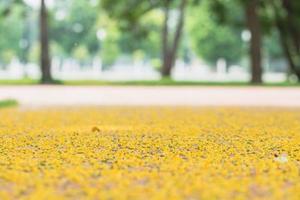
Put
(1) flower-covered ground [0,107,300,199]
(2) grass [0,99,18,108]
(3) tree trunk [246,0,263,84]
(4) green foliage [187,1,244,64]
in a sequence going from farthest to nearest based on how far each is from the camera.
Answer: (4) green foliage [187,1,244,64]
(3) tree trunk [246,0,263,84]
(2) grass [0,99,18,108]
(1) flower-covered ground [0,107,300,199]

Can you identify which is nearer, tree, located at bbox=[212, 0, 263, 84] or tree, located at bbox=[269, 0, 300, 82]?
tree, located at bbox=[212, 0, 263, 84]

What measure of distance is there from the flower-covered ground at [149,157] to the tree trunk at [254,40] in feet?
77.1

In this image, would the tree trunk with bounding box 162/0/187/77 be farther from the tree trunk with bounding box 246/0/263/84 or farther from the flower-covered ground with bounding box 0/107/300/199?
the flower-covered ground with bounding box 0/107/300/199

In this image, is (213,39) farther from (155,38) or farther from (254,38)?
(254,38)

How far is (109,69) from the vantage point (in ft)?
374

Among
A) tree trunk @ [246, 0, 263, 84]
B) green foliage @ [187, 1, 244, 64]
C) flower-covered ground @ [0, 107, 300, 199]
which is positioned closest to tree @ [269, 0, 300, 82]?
tree trunk @ [246, 0, 263, 84]

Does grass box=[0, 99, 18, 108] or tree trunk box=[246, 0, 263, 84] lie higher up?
tree trunk box=[246, 0, 263, 84]

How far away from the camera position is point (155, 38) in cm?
9831

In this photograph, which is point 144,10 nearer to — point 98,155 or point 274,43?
point 98,155

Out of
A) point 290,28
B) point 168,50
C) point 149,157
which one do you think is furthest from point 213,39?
point 149,157

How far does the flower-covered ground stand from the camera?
643 cm

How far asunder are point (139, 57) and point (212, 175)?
101 m

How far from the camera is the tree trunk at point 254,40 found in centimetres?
3906

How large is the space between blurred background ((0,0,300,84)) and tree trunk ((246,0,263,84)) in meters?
0.05
